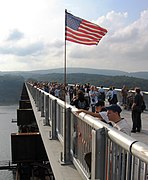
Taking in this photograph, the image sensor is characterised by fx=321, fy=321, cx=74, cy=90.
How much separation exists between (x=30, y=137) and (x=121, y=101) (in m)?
10.2

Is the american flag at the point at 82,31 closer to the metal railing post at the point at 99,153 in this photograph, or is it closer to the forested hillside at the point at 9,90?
the metal railing post at the point at 99,153

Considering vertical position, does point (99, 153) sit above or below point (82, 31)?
below

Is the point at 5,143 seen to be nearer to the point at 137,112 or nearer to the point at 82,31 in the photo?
the point at 137,112

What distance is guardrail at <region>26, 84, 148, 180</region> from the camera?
2.93 meters

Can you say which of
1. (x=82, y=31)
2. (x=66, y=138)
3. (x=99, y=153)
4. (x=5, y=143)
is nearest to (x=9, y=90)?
(x=5, y=143)

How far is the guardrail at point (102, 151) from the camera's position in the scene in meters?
2.93

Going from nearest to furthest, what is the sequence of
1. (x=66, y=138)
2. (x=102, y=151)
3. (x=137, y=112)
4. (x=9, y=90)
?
(x=102, y=151), (x=66, y=138), (x=137, y=112), (x=9, y=90)

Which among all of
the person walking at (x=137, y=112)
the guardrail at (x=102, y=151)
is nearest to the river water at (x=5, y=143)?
the person walking at (x=137, y=112)

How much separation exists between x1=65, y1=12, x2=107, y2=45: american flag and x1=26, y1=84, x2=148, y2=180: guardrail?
175 cm

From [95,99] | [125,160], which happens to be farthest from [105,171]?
[95,99]

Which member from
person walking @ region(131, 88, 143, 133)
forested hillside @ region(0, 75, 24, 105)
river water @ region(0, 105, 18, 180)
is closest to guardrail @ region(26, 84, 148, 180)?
person walking @ region(131, 88, 143, 133)

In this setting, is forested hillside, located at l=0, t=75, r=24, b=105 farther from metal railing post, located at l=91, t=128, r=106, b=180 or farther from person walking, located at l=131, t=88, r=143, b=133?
metal railing post, located at l=91, t=128, r=106, b=180

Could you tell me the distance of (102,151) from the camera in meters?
3.98

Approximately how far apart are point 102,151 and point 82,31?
4.17m
